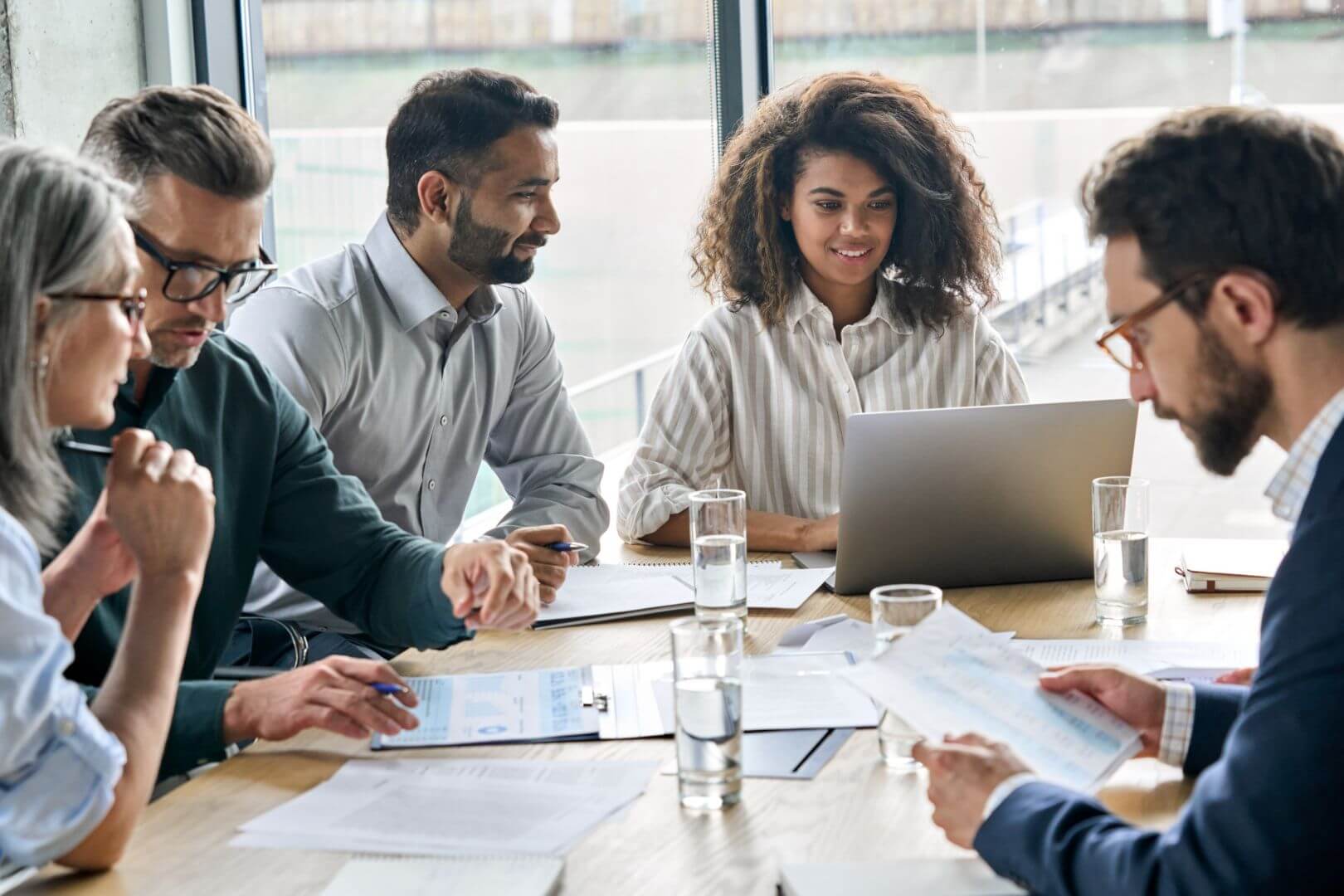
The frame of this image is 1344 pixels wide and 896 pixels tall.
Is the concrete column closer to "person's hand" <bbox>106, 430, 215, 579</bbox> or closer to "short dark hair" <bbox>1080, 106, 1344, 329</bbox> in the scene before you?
"person's hand" <bbox>106, 430, 215, 579</bbox>

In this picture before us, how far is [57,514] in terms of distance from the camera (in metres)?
1.43

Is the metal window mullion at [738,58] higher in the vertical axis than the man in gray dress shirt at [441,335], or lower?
higher

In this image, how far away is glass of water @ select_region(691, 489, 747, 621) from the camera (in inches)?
72.8

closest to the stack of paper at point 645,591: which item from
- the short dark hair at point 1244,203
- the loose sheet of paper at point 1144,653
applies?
the loose sheet of paper at point 1144,653

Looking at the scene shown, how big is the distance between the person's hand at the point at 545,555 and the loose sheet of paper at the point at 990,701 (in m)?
0.66

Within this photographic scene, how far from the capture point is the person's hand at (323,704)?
1472 millimetres

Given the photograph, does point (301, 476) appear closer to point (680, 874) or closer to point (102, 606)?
point (102, 606)

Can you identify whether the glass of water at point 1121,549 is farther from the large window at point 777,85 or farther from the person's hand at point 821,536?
the large window at point 777,85

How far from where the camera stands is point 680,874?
1.16 metres

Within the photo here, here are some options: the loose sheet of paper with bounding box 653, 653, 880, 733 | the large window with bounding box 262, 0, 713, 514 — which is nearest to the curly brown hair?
the large window with bounding box 262, 0, 713, 514

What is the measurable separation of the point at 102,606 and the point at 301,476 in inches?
15.2

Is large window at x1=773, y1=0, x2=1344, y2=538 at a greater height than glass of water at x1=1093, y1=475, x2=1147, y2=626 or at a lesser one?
greater

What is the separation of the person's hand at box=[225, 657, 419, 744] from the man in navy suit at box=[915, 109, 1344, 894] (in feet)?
1.85

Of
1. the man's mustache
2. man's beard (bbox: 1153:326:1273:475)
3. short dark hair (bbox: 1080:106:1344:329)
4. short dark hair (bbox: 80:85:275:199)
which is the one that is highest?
short dark hair (bbox: 80:85:275:199)
